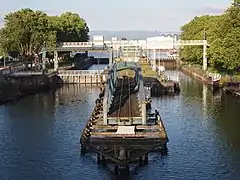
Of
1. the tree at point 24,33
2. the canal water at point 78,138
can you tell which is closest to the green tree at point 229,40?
the canal water at point 78,138

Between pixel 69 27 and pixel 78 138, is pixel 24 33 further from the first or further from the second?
pixel 78 138

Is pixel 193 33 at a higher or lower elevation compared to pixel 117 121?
higher

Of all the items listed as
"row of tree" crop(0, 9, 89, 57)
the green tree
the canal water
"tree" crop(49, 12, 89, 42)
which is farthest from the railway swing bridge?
"tree" crop(49, 12, 89, 42)

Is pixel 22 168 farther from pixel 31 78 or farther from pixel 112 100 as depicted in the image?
pixel 31 78

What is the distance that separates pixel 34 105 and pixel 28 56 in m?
28.9

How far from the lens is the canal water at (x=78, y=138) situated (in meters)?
29.1

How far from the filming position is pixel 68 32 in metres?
103

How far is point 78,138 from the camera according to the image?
3731 centimetres

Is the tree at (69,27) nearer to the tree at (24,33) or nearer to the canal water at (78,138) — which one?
the tree at (24,33)

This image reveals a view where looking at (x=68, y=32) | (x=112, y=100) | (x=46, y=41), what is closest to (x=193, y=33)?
(x=68, y=32)

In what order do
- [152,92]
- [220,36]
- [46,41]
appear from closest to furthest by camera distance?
[152,92] → [220,36] → [46,41]

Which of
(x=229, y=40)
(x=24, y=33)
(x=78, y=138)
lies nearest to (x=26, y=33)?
(x=24, y=33)

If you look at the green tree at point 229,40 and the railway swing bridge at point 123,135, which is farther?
the green tree at point 229,40

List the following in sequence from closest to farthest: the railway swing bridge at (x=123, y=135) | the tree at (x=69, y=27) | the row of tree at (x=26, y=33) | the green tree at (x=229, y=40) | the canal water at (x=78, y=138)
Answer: the canal water at (x=78, y=138) → the railway swing bridge at (x=123, y=135) → the green tree at (x=229, y=40) → the row of tree at (x=26, y=33) → the tree at (x=69, y=27)
